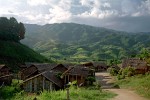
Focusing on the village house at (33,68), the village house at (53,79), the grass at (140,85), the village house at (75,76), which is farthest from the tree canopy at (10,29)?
the grass at (140,85)

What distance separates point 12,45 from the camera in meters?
110

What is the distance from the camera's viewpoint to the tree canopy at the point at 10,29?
111m

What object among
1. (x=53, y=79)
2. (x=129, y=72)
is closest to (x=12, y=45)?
(x=129, y=72)

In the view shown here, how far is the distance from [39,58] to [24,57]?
7.95 m

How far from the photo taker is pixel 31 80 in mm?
57219

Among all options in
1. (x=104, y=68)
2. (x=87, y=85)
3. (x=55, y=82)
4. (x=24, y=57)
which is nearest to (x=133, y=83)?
(x=87, y=85)

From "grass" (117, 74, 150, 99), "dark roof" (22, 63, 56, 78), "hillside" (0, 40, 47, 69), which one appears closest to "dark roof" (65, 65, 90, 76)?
"grass" (117, 74, 150, 99)

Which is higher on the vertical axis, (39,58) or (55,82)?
(39,58)

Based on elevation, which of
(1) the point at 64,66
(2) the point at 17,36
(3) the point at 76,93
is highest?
(2) the point at 17,36

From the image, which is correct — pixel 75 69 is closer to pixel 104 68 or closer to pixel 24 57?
pixel 24 57

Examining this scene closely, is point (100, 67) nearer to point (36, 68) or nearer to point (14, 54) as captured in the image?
point (14, 54)

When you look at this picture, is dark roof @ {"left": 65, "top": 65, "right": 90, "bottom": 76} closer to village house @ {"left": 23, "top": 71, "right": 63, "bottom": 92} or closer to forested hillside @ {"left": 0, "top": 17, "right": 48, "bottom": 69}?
village house @ {"left": 23, "top": 71, "right": 63, "bottom": 92}

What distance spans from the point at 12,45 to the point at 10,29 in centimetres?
701

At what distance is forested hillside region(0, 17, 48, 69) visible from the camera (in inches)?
3959
